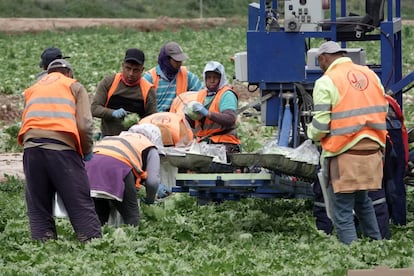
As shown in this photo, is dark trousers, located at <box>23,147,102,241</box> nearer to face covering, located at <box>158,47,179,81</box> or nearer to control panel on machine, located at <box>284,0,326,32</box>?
control panel on machine, located at <box>284,0,326,32</box>

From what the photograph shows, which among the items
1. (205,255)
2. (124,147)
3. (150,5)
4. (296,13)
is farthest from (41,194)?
(150,5)

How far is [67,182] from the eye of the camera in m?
9.95

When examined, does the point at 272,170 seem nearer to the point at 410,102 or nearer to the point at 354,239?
the point at 354,239

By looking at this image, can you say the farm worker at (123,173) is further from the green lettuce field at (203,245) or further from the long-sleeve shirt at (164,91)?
the long-sleeve shirt at (164,91)

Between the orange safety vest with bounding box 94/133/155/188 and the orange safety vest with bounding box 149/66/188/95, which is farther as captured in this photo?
the orange safety vest with bounding box 149/66/188/95

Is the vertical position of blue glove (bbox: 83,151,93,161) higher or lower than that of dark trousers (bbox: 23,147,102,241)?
higher

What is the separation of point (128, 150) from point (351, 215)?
2041 mm

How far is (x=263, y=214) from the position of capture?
1238 cm

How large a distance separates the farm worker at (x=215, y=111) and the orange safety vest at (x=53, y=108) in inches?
89.9

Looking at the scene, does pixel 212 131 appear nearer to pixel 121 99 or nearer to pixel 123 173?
pixel 121 99

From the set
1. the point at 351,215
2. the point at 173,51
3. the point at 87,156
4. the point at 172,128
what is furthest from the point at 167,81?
the point at 351,215

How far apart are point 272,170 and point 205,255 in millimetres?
2230

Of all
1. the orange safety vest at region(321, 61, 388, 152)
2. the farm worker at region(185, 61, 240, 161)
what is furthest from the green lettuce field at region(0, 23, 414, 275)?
the orange safety vest at region(321, 61, 388, 152)

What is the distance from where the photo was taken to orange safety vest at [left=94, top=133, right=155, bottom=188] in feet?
34.7
